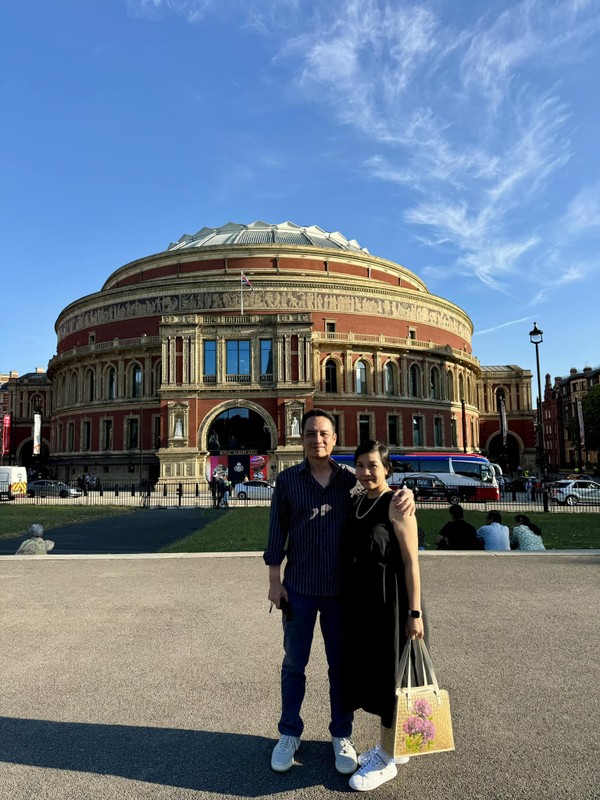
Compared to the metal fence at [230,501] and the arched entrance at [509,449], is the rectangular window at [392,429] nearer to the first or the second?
the metal fence at [230,501]

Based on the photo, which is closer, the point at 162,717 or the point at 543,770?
the point at 543,770

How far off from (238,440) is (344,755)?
39.8 m

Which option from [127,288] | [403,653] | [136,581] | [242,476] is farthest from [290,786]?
[127,288]

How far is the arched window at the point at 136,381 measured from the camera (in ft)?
164

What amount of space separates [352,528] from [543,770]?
1795 millimetres

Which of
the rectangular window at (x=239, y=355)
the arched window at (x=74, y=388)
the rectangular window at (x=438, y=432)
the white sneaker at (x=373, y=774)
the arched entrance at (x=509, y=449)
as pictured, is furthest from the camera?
the arched entrance at (x=509, y=449)

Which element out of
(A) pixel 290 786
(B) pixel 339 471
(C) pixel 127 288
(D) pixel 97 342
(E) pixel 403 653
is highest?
(C) pixel 127 288

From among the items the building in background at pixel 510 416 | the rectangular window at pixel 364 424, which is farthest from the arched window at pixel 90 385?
the building in background at pixel 510 416

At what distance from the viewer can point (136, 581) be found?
9000 millimetres

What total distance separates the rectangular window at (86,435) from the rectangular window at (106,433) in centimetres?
209

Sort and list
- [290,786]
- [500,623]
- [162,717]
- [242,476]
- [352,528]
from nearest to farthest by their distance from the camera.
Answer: [290,786], [352,528], [162,717], [500,623], [242,476]

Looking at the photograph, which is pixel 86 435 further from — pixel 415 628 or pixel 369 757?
pixel 415 628

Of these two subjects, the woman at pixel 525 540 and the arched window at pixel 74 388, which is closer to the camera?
the woman at pixel 525 540

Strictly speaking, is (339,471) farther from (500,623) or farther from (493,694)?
(500,623)
